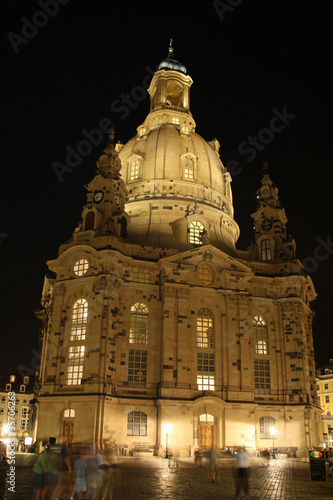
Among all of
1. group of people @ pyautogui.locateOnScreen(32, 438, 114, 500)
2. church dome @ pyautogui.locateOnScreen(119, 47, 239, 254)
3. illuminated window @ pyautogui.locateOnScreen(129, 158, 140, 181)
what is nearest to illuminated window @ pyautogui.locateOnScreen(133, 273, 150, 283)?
church dome @ pyautogui.locateOnScreen(119, 47, 239, 254)

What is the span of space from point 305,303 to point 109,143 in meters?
29.8

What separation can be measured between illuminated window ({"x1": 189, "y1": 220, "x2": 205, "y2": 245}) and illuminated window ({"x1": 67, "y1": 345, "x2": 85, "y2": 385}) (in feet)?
58.5

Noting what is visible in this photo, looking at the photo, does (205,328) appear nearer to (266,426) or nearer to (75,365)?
(266,426)

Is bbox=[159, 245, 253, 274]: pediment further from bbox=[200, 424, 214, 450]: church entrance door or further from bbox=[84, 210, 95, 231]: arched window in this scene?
bbox=[200, 424, 214, 450]: church entrance door

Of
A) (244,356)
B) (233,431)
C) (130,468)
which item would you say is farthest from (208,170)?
(130,468)

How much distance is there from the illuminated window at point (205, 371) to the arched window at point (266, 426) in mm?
6896

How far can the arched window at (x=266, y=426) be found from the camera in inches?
2046

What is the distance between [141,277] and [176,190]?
14413 mm

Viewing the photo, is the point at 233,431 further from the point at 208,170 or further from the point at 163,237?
the point at 208,170

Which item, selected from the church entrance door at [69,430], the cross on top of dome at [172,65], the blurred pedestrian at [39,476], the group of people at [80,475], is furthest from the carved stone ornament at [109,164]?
the blurred pedestrian at [39,476]

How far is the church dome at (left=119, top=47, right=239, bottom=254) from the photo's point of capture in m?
58.4

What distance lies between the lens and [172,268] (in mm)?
51812

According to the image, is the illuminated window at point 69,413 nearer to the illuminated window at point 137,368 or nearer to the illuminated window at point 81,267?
the illuminated window at point 137,368

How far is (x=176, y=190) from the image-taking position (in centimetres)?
6184
